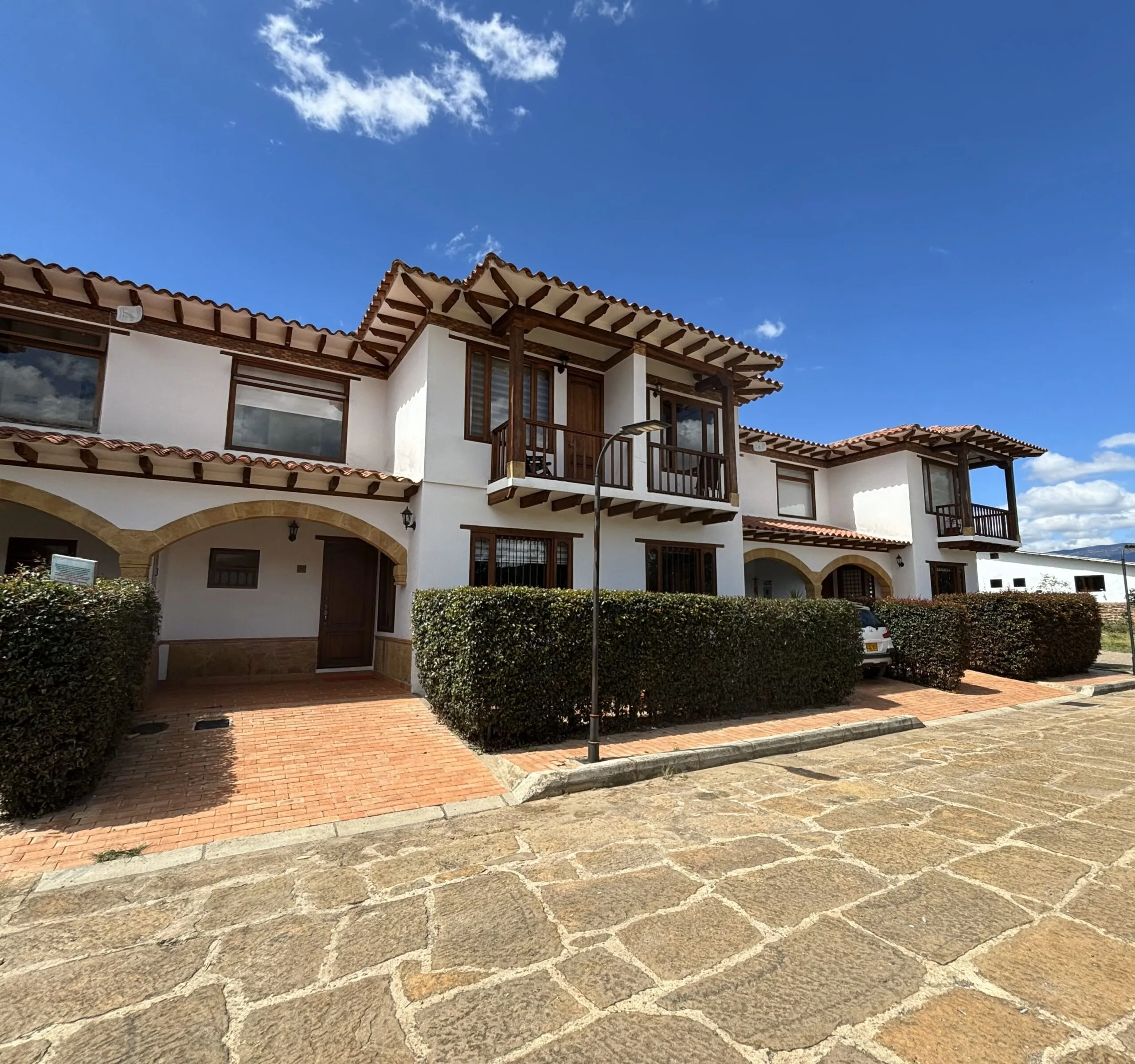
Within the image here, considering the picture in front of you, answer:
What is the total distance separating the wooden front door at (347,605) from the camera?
1124 centimetres

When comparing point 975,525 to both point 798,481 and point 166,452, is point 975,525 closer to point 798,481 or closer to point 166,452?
point 798,481

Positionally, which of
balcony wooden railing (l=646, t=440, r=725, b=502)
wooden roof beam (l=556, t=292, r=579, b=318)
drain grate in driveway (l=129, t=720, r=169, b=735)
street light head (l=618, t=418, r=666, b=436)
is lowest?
drain grate in driveway (l=129, t=720, r=169, b=735)

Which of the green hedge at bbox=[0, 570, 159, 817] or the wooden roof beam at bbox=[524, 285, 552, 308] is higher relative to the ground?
the wooden roof beam at bbox=[524, 285, 552, 308]

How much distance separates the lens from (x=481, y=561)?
32.6 feet

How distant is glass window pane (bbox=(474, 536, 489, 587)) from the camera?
9836 mm

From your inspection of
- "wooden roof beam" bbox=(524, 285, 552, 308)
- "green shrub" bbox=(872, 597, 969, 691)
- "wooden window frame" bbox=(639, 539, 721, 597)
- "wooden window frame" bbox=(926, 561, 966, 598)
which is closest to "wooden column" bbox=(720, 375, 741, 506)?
"wooden window frame" bbox=(639, 539, 721, 597)

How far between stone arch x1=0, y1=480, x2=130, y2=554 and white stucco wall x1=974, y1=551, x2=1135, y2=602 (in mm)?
32300

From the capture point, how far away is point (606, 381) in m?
11.6

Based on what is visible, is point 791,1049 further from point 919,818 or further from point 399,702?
point 399,702

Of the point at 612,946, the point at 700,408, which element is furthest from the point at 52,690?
the point at 700,408

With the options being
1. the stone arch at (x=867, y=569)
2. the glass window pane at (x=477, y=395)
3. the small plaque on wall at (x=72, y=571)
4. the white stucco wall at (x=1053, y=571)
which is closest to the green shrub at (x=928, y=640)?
the stone arch at (x=867, y=569)

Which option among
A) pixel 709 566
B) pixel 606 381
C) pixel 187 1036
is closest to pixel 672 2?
pixel 606 381

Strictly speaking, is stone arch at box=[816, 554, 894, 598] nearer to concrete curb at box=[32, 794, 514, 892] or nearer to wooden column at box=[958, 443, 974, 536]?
wooden column at box=[958, 443, 974, 536]

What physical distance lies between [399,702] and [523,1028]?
6.79 m
